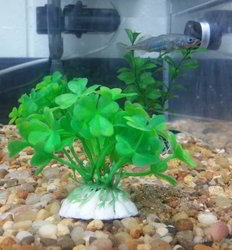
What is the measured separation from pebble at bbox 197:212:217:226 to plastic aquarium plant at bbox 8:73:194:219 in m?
0.24

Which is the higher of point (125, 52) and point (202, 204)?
point (125, 52)

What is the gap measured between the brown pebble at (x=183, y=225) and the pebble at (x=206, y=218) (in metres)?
0.08

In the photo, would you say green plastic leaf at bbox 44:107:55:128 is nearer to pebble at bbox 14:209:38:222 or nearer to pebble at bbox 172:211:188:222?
pebble at bbox 14:209:38:222

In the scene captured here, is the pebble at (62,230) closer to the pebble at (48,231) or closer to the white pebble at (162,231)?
the pebble at (48,231)

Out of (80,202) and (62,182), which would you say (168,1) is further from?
(80,202)

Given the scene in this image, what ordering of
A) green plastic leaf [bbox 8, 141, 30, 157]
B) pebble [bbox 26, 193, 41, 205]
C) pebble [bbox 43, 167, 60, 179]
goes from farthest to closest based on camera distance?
pebble [bbox 43, 167, 60, 179] < pebble [bbox 26, 193, 41, 205] < green plastic leaf [bbox 8, 141, 30, 157]

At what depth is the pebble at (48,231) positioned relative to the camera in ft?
4.69

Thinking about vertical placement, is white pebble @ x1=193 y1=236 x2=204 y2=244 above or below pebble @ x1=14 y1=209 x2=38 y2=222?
above

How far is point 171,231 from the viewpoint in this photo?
149 centimetres

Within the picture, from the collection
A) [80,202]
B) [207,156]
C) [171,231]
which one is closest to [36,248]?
[80,202]

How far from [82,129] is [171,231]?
0.47 m

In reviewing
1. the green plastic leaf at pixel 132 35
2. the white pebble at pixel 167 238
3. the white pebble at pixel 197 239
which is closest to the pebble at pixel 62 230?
the white pebble at pixel 167 238

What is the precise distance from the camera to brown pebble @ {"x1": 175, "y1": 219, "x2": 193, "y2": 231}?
1517 millimetres

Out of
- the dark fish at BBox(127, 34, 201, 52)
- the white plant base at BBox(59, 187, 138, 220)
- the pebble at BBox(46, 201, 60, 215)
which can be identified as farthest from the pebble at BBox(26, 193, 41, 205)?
the dark fish at BBox(127, 34, 201, 52)
